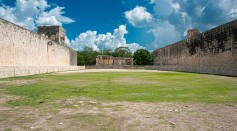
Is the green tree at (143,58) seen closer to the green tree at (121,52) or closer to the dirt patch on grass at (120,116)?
the green tree at (121,52)

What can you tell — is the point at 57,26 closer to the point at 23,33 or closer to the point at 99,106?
the point at 23,33

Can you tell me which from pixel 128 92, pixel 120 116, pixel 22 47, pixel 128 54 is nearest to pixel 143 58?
pixel 128 54

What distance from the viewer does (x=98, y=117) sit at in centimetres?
393

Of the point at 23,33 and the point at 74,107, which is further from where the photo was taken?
the point at 23,33

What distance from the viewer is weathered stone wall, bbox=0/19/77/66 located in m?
15.0

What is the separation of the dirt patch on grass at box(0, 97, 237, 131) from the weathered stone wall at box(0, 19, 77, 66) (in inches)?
446

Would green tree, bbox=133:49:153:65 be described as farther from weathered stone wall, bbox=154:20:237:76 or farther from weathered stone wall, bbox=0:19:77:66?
weathered stone wall, bbox=0:19:77:66

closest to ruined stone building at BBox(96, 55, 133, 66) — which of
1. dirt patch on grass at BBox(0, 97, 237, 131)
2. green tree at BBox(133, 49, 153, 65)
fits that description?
green tree at BBox(133, 49, 153, 65)

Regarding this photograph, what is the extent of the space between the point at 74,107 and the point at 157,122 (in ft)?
6.23

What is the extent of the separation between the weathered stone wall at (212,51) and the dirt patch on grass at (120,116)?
42.2ft

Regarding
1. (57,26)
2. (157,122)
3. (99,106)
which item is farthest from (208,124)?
(57,26)

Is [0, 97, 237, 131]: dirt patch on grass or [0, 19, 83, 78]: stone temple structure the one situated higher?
[0, 19, 83, 78]: stone temple structure

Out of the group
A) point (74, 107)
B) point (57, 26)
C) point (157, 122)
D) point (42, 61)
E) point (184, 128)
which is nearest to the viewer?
point (184, 128)

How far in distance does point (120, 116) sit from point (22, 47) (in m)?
→ 16.0
